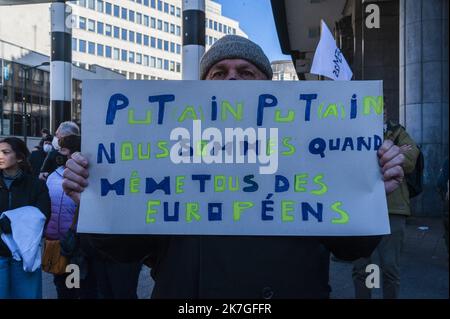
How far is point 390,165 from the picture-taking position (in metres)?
1.63

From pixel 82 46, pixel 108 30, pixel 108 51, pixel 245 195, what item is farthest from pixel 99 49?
pixel 245 195

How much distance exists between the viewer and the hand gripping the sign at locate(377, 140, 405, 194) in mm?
1627

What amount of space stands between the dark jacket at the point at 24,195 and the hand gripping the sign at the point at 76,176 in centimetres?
223

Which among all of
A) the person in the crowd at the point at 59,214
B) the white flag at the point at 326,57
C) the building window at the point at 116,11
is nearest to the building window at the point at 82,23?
the building window at the point at 116,11

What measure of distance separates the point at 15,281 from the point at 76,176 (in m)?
2.44

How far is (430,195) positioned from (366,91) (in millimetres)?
8123

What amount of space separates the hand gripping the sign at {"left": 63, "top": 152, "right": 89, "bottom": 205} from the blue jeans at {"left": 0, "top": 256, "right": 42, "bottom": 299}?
2327 mm

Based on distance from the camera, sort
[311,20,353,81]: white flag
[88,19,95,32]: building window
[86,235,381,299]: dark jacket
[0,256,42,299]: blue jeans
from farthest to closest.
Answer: [88,19,95,32]: building window
[0,256,42,299]: blue jeans
[311,20,353,81]: white flag
[86,235,381,299]: dark jacket

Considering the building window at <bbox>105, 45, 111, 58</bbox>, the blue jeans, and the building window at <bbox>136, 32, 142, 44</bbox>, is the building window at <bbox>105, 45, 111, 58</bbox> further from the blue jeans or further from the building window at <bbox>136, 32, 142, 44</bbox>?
the blue jeans

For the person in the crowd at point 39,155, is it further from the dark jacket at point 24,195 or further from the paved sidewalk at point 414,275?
the dark jacket at point 24,195

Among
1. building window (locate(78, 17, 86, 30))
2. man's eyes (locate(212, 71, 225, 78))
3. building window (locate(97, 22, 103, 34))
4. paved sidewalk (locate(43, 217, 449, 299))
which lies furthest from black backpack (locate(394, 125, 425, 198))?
building window (locate(97, 22, 103, 34))
